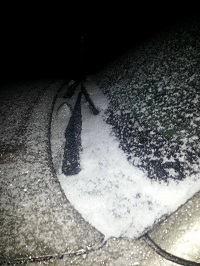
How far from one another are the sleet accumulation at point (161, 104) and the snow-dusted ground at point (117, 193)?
5 cm

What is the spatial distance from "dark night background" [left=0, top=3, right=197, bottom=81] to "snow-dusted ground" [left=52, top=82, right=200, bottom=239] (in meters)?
2.00

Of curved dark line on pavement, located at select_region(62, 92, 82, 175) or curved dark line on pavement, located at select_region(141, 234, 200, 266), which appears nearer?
curved dark line on pavement, located at select_region(141, 234, 200, 266)

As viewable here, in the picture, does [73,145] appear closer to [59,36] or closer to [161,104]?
[161,104]

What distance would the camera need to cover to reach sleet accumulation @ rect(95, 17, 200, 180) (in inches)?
39.0

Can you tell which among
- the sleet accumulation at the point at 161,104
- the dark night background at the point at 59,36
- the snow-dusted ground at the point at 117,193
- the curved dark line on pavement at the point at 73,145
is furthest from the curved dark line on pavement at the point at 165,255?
the dark night background at the point at 59,36

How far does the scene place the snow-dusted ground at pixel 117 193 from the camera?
869mm

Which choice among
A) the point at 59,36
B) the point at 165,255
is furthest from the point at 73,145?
the point at 59,36

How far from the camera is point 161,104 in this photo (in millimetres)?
1200

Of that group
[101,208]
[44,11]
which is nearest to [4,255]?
[101,208]

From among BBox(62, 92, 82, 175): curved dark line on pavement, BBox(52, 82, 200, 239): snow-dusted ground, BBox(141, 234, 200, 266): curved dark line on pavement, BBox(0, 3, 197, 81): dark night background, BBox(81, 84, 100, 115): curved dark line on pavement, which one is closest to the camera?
BBox(141, 234, 200, 266): curved dark line on pavement

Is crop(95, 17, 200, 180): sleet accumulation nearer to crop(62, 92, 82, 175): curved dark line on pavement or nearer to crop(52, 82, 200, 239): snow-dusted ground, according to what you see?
crop(52, 82, 200, 239): snow-dusted ground

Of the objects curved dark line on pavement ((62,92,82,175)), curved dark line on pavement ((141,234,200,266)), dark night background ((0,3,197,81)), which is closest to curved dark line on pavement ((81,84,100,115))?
curved dark line on pavement ((62,92,82,175))

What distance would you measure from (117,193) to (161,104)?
1.79 feet

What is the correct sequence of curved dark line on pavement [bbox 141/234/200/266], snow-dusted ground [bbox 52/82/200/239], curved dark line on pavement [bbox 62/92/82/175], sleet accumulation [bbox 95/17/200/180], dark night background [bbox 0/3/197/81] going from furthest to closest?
dark night background [bbox 0/3/197/81] → curved dark line on pavement [bbox 62/92/82/175] → sleet accumulation [bbox 95/17/200/180] → snow-dusted ground [bbox 52/82/200/239] → curved dark line on pavement [bbox 141/234/200/266]
